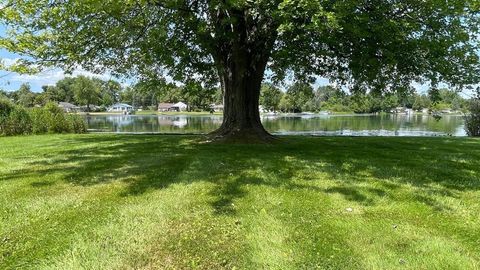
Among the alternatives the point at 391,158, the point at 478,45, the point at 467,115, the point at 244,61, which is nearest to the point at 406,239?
the point at 391,158

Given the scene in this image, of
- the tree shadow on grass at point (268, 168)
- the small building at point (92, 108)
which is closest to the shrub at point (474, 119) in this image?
the tree shadow on grass at point (268, 168)

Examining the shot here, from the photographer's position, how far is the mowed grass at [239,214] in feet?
13.3

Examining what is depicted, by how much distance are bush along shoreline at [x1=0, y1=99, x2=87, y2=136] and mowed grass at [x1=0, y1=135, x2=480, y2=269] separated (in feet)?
34.8

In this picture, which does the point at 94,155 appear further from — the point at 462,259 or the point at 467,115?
the point at 467,115

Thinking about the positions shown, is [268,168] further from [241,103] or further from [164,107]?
[164,107]

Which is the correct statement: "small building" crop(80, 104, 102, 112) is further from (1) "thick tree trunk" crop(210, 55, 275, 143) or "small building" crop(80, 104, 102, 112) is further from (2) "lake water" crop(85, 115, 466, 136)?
(1) "thick tree trunk" crop(210, 55, 275, 143)

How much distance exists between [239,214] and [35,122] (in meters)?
16.8

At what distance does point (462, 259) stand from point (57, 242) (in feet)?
13.6

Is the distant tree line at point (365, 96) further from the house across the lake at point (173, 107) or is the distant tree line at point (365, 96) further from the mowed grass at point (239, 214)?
the house across the lake at point (173, 107)

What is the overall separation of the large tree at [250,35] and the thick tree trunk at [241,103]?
1.5 inches

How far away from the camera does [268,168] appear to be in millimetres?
7926

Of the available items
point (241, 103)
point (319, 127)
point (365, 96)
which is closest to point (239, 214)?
point (241, 103)

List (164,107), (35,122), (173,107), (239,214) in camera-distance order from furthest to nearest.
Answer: (164,107)
(173,107)
(35,122)
(239,214)

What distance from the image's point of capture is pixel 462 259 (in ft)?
13.1
